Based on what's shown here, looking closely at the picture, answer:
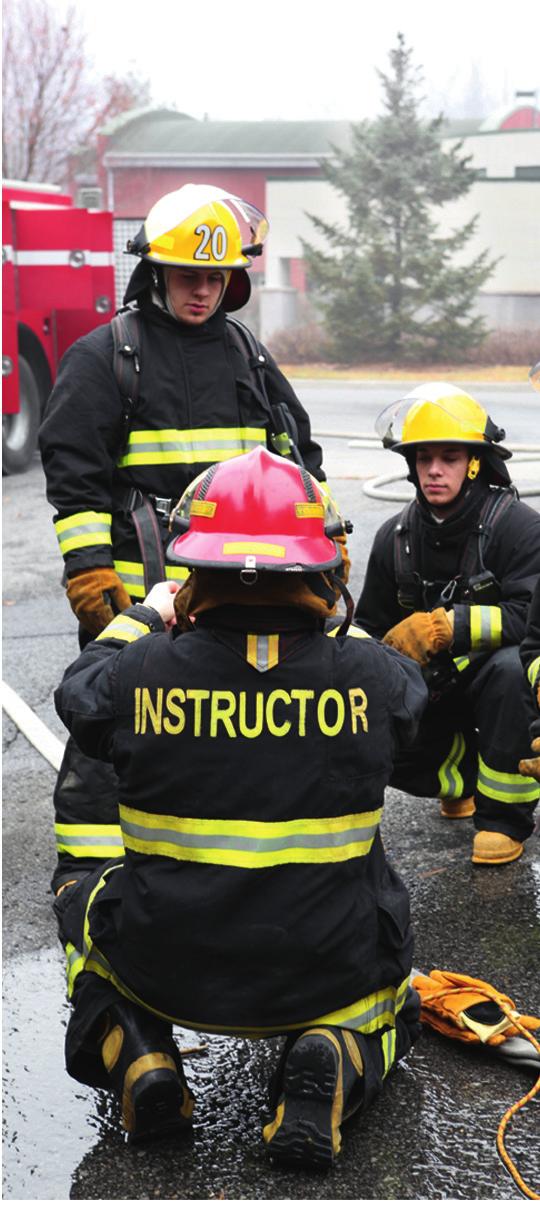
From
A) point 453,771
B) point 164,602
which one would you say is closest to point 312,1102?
point 164,602

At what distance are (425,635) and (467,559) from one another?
0.29 metres

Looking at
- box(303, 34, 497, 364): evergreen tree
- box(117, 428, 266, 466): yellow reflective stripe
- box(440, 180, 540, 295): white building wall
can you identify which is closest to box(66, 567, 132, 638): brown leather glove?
box(117, 428, 266, 466): yellow reflective stripe

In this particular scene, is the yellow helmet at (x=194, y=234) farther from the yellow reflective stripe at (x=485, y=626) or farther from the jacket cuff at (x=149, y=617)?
A: the yellow reflective stripe at (x=485, y=626)

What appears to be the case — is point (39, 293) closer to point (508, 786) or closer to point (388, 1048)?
point (508, 786)

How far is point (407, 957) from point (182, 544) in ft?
2.89

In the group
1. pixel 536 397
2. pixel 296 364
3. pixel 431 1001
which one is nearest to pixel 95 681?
pixel 431 1001

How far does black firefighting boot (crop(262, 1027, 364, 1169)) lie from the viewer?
2.57m

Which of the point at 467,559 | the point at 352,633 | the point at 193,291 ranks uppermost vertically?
the point at 193,291

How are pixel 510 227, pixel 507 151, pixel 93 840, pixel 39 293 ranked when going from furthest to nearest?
pixel 507 151
pixel 510 227
pixel 39 293
pixel 93 840

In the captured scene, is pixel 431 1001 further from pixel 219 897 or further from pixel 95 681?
pixel 95 681

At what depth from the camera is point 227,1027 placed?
2.66m

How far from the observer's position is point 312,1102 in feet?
8.49

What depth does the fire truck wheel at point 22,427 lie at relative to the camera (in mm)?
12031

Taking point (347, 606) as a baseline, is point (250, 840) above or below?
below
